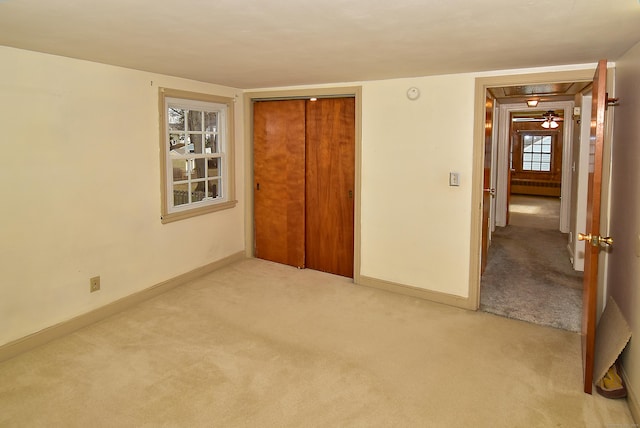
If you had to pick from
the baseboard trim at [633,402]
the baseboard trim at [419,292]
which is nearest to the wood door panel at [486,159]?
the baseboard trim at [419,292]

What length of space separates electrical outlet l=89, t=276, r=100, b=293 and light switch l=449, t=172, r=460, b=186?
310 centimetres

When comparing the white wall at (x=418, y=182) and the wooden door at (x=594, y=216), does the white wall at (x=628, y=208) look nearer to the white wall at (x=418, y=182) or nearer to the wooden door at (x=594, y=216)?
the wooden door at (x=594, y=216)

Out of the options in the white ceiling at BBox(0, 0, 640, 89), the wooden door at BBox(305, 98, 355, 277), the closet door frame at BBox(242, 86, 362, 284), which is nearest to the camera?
the white ceiling at BBox(0, 0, 640, 89)

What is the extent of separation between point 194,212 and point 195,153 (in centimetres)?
63

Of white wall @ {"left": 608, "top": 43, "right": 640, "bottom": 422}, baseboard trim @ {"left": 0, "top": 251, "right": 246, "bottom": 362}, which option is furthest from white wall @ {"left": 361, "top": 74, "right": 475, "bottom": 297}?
baseboard trim @ {"left": 0, "top": 251, "right": 246, "bottom": 362}

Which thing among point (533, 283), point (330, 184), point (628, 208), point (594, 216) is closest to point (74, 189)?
point (330, 184)

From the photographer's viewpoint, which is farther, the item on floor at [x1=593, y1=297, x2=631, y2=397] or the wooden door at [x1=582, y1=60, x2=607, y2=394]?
the item on floor at [x1=593, y1=297, x2=631, y2=397]

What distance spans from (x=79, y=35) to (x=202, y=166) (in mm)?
2245

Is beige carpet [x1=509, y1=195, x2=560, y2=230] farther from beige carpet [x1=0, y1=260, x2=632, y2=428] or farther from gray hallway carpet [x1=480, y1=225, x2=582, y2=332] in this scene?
beige carpet [x1=0, y1=260, x2=632, y2=428]

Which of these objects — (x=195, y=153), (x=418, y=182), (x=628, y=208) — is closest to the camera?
(x=628, y=208)

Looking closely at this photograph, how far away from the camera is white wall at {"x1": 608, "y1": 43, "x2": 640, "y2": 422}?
2.40 m

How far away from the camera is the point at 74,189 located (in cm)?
332

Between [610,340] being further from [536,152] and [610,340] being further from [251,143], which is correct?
[536,152]

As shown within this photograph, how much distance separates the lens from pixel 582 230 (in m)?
5.07
